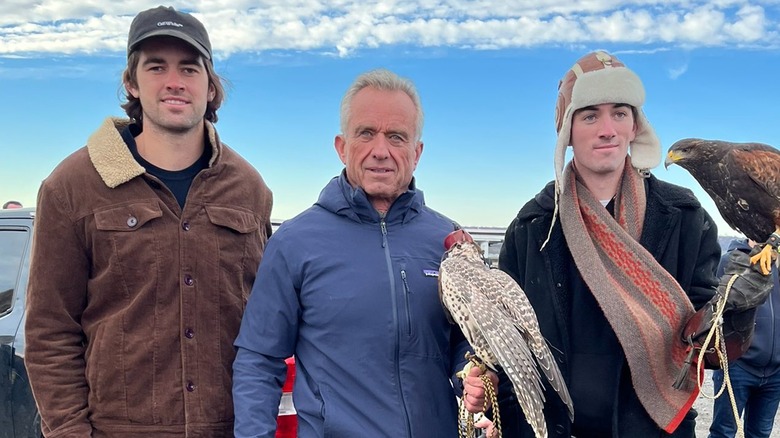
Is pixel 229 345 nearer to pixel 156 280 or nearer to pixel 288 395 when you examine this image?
pixel 156 280

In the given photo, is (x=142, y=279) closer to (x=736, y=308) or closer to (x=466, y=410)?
(x=466, y=410)

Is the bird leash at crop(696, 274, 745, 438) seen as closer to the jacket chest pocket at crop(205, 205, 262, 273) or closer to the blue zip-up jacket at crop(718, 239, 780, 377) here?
the jacket chest pocket at crop(205, 205, 262, 273)

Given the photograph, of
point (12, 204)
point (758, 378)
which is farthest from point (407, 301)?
point (758, 378)

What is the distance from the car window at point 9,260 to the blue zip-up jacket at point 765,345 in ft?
17.5

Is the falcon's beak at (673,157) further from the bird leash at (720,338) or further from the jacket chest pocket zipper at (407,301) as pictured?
the jacket chest pocket zipper at (407,301)

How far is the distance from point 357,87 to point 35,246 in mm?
1373

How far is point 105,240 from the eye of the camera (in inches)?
102

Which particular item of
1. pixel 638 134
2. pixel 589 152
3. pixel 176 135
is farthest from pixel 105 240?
pixel 638 134

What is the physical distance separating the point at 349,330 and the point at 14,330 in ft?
9.89

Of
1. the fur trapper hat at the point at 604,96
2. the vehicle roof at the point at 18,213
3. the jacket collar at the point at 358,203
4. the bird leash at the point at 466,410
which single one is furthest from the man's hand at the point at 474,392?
the vehicle roof at the point at 18,213

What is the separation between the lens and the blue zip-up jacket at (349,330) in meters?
2.32

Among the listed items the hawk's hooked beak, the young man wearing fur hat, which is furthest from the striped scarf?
the hawk's hooked beak

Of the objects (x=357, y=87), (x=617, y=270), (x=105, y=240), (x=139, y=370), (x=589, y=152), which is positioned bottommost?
(x=139, y=370)

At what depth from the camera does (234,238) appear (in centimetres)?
278
